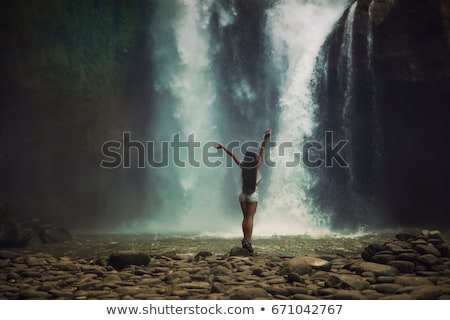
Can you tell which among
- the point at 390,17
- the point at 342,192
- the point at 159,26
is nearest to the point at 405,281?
the point at 342,192

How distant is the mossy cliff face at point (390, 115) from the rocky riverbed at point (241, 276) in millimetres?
9583

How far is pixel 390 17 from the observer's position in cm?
1365

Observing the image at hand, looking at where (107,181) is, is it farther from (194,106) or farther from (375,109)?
(375,109)

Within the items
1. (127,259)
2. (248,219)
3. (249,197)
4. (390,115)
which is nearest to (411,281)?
(248,219)

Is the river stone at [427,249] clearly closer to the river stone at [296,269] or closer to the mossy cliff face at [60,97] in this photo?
the river stone at [296,269]

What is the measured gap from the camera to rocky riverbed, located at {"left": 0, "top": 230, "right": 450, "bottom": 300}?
13.5 feet

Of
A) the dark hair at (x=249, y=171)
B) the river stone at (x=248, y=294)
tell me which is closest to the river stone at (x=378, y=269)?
the river stone at (x=248, y=294)

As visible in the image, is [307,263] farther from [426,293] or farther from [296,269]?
[426,293]

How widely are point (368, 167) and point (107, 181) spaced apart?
34.2ft

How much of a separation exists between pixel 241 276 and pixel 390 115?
12.2m

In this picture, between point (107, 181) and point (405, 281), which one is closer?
point (405, 281)

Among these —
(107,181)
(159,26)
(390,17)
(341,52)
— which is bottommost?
(107,181)

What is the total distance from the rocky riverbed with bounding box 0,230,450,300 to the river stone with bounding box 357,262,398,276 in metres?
0.01
